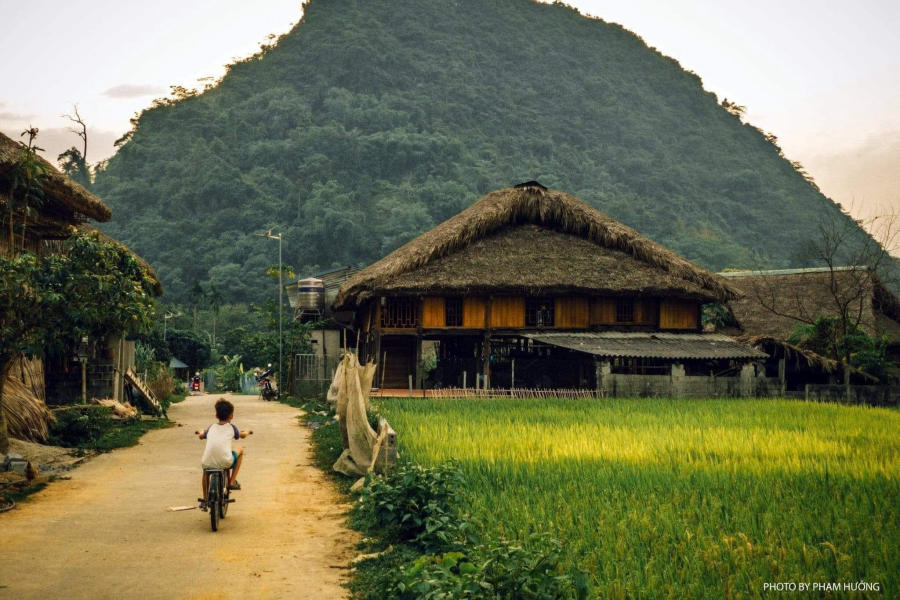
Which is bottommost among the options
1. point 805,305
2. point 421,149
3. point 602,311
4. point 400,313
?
point 400,313

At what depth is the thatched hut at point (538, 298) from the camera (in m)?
23.8

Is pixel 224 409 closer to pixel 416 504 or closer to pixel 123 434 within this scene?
pixel 416 504

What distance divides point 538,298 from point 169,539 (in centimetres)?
1917

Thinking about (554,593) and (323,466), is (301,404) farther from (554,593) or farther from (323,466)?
(554,593)

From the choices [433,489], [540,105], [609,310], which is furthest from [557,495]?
[540,105]

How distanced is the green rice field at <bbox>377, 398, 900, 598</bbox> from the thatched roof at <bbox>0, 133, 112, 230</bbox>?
21.2 feet

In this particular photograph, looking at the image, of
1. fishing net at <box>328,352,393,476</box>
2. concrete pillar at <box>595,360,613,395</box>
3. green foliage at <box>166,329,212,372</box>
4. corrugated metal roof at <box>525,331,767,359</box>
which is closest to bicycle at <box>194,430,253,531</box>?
fishing net at <box>328,352,393,476</box>

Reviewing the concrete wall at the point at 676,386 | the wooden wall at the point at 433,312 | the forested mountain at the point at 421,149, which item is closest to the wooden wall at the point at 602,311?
the concrete wall at the point at 676,386

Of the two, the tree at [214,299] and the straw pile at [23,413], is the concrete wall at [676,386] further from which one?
the tree at [214,299]

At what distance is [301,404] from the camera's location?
1019 inches

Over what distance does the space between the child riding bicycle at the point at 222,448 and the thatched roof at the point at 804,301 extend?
24.8 m

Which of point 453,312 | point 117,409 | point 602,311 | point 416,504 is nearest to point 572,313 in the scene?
point 602,311

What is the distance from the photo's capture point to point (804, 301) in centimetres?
3195

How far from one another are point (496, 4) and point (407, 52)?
1067 inches
